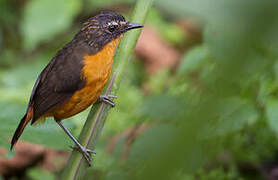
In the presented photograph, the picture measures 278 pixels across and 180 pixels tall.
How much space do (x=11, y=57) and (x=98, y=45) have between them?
4141mm

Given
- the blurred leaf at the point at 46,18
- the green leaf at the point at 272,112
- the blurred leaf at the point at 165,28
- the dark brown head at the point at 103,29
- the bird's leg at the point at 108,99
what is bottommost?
the blurred leaf at the point at 46,18

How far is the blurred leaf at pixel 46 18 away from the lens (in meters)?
6.00

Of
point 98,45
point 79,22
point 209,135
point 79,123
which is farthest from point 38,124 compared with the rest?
point 79,22

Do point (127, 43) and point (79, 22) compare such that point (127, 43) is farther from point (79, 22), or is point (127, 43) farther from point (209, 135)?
point (79, 22)

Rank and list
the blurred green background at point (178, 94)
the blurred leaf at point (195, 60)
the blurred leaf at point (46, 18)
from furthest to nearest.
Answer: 1. the blurred leaf at point (46, 18)
2. the blurred leaf at point (195, 60)
3. the blurred green background at point (178, 94)

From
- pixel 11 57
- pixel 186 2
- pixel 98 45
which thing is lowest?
pixel 11 57

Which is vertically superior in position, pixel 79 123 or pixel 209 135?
pixel 209 135

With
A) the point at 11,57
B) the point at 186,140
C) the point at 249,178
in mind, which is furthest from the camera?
the point at 11,57

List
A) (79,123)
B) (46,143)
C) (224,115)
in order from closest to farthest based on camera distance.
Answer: (46,143)
(224,115)
(79,123)

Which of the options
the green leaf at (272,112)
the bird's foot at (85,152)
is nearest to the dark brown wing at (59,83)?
the bird's foot at (85,152)

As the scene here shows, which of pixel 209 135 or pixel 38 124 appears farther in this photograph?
pixel 38 124

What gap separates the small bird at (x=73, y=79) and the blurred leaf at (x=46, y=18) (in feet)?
11.7

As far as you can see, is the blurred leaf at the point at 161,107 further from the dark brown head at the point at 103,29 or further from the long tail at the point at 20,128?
the long tail at the point at 20,128

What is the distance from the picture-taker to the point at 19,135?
2.08 meters
